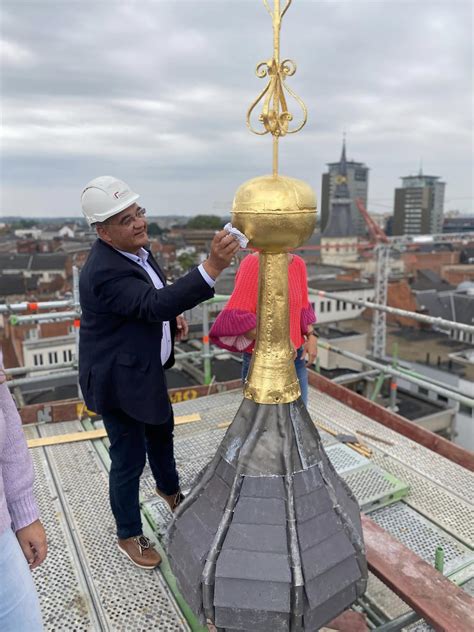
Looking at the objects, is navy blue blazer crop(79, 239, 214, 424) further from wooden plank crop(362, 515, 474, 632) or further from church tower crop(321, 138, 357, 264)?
church tower crop(321, 138, 357, 264)

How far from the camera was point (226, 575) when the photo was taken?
1953 millimetres

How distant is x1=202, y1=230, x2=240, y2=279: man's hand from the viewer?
2.06 m

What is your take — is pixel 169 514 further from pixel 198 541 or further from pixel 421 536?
pixel 421 536

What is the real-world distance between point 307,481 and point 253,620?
57 centimetres

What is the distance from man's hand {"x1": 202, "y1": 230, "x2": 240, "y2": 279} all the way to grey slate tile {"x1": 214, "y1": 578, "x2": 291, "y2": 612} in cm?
128

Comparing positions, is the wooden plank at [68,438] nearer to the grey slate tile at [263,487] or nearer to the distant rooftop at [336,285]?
the grey slate tile at [263,487]

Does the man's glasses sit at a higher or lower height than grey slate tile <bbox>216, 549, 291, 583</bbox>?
higher

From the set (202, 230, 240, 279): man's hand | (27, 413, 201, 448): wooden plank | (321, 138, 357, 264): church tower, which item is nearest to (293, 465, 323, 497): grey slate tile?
(202, 230, 240, 279): man's hand

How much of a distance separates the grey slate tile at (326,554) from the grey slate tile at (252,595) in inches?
4.5

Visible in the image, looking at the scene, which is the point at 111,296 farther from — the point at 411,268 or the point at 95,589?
the point at 411,268

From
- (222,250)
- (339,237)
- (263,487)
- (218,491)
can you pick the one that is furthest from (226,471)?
(339,237)

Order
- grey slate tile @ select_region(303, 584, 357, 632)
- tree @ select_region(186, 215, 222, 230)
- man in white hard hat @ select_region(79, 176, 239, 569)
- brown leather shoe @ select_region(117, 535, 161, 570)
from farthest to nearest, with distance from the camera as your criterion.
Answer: tree @ select_region(186, 215, 222, 230)
brown leather shoe @ select_region(117, 535, 161, 570)
man in white hard hat @ select_region(79, 176, 239, 569)
grey slate tile @ select_region(303, 584, 357, 632)

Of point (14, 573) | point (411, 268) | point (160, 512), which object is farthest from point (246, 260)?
point (411, 268)

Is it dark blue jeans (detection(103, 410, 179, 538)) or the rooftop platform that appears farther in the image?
dark blue jeans (detection(103, 410, 179, 538))
